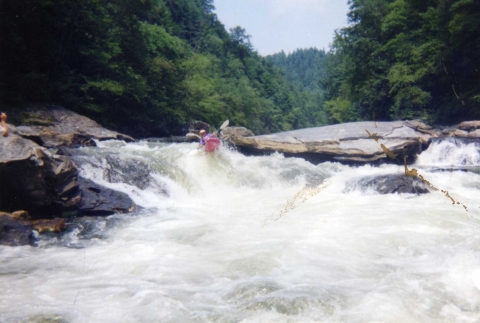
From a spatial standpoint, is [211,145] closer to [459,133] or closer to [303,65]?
[459,133]

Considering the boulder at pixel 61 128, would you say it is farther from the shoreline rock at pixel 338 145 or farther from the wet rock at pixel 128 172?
the shoreline rock at pixel 338 145

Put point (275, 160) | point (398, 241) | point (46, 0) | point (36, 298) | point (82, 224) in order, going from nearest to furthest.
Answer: point (36, 298) → point (398, 241) → point (82, 224) → point (275, 160) → point (46, 0)

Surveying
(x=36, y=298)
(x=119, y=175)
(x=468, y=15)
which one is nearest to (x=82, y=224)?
(x=119, y=175)

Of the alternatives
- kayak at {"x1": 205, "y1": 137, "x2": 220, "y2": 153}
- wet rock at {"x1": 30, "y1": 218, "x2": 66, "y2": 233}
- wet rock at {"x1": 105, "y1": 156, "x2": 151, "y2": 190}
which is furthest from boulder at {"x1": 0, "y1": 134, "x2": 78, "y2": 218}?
kayak at {"x1": 205, "y1": 137, "x2": 220, "y2": 153}

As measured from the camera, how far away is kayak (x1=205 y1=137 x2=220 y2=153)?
34.3ft

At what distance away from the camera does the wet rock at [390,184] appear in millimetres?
8046

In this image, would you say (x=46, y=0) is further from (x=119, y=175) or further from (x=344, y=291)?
(x=344, y=291)

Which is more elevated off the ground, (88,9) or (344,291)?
(88,9)

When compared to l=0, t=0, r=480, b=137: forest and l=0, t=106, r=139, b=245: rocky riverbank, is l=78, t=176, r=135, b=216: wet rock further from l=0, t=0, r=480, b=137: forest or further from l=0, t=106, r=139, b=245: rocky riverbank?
l=0, t=0, r=480, b=137: forest

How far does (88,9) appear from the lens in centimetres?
1730

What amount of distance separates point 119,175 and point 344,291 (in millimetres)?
5980

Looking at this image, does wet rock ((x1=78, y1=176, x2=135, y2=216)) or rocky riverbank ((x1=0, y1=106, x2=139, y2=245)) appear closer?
rocky riverbank ((x1=0, y1=106, x2=139, y2=245))

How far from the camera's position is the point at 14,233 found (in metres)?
5.34

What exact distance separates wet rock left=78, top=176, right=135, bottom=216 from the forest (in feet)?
24.5
